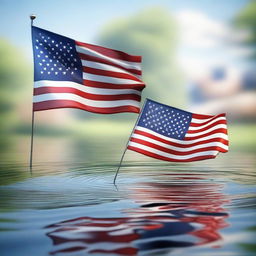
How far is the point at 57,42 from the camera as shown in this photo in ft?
42.0

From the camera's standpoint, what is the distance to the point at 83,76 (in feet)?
41.4

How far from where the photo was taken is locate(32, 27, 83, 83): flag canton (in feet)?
41.4

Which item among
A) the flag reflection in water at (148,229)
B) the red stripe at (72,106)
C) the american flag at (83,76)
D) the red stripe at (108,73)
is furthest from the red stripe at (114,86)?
the flag reflection in water at (148,229)

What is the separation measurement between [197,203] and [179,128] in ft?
8.81

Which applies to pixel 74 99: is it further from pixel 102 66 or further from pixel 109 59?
pixel 109 59

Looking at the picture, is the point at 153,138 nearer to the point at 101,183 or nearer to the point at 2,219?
the point at 101,183

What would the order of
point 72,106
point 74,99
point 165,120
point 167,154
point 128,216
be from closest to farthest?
1. point 128,216
2. point 72,106
3. point 74,99
4. point 167,154
5. point 165,120

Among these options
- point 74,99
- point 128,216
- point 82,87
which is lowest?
point 128,216

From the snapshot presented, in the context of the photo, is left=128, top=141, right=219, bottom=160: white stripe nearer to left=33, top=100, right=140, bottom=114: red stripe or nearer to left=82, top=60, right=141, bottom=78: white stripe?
left=33, top=100, right=140, bottom=114: red stripe

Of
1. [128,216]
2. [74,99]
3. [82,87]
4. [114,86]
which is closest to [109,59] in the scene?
[114,86]

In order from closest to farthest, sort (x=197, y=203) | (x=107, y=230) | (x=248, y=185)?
(x=107, y=230), (x=197, y=203), (x=248, y=185)

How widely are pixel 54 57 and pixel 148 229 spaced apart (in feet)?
20.4

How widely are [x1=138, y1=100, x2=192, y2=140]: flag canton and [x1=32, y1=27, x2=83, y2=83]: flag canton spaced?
1630 millimetres

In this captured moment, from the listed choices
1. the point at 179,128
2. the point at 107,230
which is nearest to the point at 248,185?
the point at 179,128
